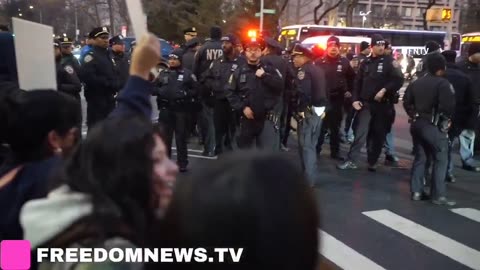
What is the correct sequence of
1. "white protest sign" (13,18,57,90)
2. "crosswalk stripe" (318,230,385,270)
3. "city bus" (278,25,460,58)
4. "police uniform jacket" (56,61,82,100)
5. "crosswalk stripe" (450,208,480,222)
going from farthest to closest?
"city bus" (278,25,460,58), "police uniform jacket" (56,61,82,100), "crosswalk stripe" (450,208,480,222), "crosswalk stripe" (318,230,385,270), "white protest sign" (13,18,57,90)

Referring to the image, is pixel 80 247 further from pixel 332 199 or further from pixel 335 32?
pixel 335 32

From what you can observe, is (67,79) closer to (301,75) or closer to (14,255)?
(301,75)

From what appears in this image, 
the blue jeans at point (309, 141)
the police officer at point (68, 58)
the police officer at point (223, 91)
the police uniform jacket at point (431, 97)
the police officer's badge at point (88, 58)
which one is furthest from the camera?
the police officer at point (223, 91)

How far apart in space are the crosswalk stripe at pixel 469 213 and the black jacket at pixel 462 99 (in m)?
1.98

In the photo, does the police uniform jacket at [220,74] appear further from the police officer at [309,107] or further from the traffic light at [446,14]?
the traffic light at [446,14]

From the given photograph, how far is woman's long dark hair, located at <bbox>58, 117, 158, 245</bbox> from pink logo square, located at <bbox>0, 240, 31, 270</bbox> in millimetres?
308

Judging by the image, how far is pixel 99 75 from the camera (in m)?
7.22

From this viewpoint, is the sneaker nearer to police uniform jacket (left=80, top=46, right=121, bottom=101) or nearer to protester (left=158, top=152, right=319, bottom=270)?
police uniform jacket (left=80, top=46, right=121, bottom=101)

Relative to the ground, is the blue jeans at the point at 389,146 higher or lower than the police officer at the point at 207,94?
lower

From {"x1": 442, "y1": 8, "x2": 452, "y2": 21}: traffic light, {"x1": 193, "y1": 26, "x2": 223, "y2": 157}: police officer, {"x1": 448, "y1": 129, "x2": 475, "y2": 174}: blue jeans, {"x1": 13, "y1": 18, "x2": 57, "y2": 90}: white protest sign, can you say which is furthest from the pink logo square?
{"x1": 442, "y1": 8, "x2": 452, "y2": 21}: traffic light

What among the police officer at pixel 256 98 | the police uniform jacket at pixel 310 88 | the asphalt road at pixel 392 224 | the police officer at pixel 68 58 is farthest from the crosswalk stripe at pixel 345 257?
the police officer at pixel 68 58

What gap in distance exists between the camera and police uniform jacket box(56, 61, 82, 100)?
7.31m

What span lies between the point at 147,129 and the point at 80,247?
0.41 metres

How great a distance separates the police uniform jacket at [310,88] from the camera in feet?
22.4
